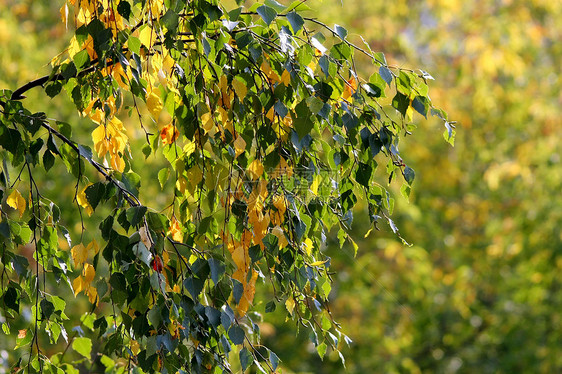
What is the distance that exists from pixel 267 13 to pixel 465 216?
19.0 ft

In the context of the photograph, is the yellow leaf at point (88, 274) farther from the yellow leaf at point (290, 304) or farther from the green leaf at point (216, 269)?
the yellow leaf at point (290, 304)

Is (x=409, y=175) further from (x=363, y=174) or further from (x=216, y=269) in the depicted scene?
(x=216, y=269)

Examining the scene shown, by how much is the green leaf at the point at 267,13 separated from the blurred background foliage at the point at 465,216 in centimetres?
446

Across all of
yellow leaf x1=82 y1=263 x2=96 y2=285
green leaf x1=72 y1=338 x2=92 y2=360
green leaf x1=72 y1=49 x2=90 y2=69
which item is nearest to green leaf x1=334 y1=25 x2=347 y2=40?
green leaf x1=72 y1=49 x2=90 y2=69

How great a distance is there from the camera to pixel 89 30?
1487 mm

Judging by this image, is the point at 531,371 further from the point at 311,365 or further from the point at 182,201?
the point at 182,201

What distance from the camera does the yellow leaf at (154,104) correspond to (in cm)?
164

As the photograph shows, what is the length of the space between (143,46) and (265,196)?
41 cm

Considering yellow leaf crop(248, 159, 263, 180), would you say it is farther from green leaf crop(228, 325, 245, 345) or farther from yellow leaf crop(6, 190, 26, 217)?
yellow leaf crop(6, 190, 26, 217)

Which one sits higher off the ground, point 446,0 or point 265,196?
point 265,196

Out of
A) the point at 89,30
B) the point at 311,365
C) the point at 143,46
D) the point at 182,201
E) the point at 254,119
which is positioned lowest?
the point at 311,365

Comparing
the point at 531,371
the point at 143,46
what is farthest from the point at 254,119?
the point at 531,371

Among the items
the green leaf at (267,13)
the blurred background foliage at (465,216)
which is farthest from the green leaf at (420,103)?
the blurred background foliage at (465,216)

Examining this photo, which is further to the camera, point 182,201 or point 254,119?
point 182,201
